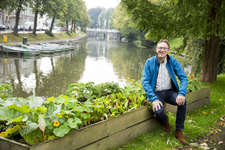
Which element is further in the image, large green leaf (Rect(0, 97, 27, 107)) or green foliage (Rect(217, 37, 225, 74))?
green foliage (Rect(217, 37, 225, 74))

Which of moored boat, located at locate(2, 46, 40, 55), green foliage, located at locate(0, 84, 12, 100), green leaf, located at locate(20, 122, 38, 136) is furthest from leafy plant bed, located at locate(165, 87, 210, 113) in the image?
moored boat, located at locate(2, 46, 40, 55)

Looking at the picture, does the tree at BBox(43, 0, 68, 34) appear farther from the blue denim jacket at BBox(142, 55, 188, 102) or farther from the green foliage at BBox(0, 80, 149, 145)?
the green foliage at BBox(0, 80, 149, 145)

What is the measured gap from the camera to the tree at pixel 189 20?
24.6 ft

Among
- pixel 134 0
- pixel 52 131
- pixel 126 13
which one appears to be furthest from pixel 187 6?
pixel 52 131

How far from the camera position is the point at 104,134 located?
123 inches

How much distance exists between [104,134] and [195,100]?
9.81 ft

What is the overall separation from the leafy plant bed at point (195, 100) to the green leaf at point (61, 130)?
3.02m

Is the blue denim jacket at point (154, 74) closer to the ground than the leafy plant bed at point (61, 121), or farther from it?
farther from it

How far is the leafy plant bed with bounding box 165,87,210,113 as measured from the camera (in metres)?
4.96

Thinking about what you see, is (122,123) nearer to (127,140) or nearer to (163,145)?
(127,140)

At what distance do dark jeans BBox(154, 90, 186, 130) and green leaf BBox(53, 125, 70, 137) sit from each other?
1697mm

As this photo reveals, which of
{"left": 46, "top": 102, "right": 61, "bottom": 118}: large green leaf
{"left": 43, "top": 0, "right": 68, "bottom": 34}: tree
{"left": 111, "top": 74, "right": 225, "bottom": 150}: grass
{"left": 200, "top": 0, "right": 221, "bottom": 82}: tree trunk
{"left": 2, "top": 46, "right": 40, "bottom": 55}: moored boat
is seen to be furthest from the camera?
{"left": 43, "top": 0, "right": 68, "bottom": 34}: tree

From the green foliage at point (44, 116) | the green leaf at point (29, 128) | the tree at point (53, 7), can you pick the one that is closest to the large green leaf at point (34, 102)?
the green foliage at point (44, 116)

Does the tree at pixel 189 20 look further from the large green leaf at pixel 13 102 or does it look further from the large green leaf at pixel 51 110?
the large green leaf at pixel 13 102
